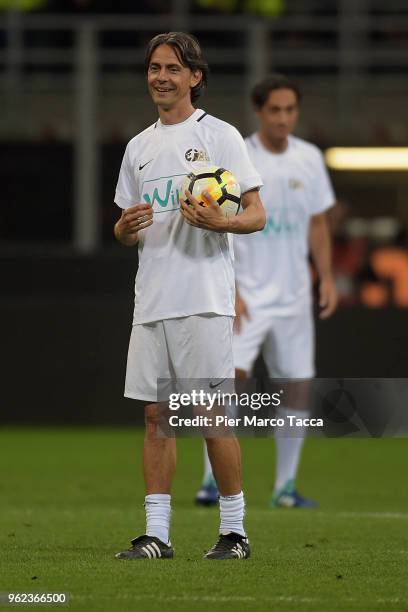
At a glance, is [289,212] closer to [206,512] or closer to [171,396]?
[206,512]

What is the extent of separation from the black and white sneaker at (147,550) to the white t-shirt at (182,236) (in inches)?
36.2

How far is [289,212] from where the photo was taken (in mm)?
10211

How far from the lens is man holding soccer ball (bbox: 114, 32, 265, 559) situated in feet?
23.0

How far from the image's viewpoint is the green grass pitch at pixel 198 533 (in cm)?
611

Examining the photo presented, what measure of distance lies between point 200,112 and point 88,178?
9.35 m

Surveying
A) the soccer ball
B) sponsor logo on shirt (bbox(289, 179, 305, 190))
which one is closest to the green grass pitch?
the soccer ball

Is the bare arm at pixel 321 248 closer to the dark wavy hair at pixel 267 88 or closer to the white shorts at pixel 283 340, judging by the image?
the white shorts at pixel 283 340

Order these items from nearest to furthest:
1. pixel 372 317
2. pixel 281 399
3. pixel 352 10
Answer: pixel 281 399 → pixel 372 317 → pixel 352 10

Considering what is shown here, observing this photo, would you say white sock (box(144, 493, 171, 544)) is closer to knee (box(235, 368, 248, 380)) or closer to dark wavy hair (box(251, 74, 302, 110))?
knee (box(235, 368, 248, 380))

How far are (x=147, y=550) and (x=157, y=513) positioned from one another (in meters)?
0.16

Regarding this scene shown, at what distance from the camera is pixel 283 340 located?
406 inches

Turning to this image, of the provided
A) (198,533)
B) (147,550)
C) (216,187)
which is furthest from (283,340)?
(216,187)

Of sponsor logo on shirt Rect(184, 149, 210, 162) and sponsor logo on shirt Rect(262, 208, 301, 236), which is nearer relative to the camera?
sponsor logo on shirt Rect(184, 149, 210, 162)

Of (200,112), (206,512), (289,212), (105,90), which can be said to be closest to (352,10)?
(105,90)
